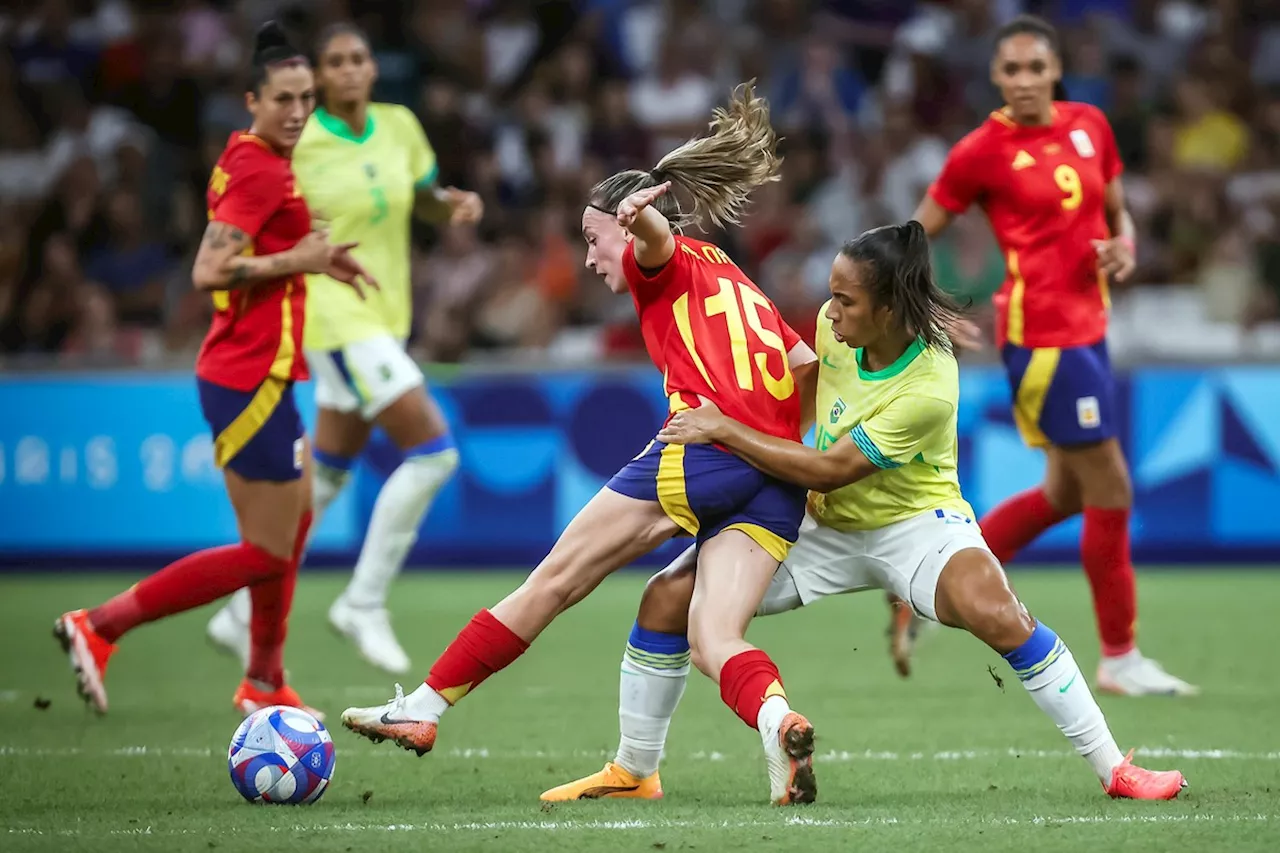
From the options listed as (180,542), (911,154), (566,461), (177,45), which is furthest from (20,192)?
(911,154)

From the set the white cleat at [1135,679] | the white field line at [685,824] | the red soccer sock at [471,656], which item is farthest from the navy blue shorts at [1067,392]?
the red soccer sock at [471,656]

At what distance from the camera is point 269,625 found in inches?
264

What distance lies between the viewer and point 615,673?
26.5ft

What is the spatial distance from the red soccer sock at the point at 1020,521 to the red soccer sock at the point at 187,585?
2.92 m

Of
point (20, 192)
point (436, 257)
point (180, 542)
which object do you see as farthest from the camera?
point (20, 192)

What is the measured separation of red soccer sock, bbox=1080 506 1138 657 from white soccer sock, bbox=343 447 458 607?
2780 millimetres

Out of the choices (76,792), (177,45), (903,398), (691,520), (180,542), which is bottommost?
(180,542)

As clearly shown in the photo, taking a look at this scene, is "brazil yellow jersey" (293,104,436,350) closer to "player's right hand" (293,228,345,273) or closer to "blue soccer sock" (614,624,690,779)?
"player's right hand" (293,228,345,273)

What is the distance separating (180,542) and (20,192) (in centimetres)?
446

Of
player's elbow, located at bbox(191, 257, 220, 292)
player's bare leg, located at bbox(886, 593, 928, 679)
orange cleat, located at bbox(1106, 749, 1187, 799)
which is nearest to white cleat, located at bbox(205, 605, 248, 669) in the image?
player's elbow, located at bbox(191, 257, 220, 292)

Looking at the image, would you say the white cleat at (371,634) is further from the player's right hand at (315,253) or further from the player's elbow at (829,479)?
the player's elbow at (829,479)

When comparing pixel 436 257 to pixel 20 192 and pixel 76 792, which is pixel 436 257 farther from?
pixel 76 792

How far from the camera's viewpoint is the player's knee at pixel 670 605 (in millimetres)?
5242

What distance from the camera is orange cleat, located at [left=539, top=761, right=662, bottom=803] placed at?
5.25 m
